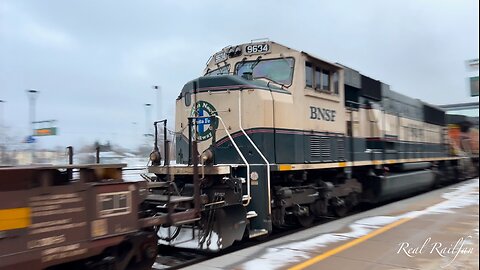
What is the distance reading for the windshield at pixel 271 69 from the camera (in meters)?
8.16

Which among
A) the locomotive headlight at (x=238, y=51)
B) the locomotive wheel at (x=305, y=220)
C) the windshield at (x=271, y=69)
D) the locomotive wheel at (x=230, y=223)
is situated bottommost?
the locomotive wheel at (x=305, y=220)

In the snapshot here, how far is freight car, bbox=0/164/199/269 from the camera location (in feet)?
11.5

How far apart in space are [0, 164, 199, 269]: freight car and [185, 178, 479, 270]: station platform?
1322mm

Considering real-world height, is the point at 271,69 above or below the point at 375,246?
above

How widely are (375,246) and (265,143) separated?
2.38 metres

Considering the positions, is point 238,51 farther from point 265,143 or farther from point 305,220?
point 305,220

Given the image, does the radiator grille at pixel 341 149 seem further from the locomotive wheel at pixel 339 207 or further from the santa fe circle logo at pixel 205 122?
the santa fe circle logo at pixel 205 122

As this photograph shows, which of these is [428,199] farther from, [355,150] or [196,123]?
[196,123]

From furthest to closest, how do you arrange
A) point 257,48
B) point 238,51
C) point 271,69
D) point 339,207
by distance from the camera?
point 339,207, point 238,51, point 257,48, point 271,69
